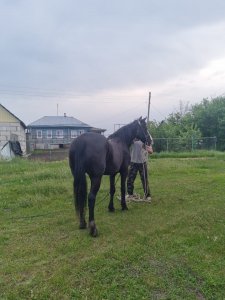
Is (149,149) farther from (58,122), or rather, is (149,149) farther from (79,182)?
(58,122)

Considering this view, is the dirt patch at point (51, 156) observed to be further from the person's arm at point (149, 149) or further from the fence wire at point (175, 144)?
the person's arm at point (149, 149)

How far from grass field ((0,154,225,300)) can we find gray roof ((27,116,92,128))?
4499 cm

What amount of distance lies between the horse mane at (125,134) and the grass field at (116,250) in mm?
1440

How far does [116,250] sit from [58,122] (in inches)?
1973

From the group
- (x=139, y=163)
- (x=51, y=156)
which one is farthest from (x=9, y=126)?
(x=139, y=163)

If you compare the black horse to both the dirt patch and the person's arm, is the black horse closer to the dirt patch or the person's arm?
the person's arm

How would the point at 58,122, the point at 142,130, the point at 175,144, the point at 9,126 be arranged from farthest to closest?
the point at 58,122
the point at 175,144
the point at 9,126
the point at 142,130

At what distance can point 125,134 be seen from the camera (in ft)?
20.8

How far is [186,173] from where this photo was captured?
11625mm

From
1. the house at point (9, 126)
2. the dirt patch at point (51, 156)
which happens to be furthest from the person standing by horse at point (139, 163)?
the house at point (9, 126)

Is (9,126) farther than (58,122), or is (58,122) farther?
(58,122)

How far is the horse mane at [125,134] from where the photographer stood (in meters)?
6.27

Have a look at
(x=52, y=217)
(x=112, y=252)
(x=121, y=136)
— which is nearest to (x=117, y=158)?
(x=121, y=136)

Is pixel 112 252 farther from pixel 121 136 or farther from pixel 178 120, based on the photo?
pixel 178 120
